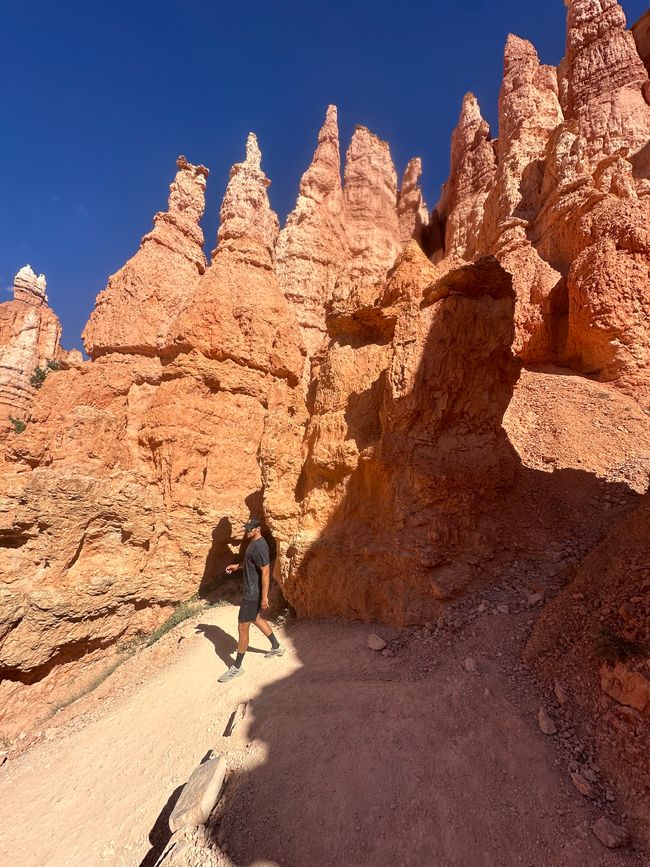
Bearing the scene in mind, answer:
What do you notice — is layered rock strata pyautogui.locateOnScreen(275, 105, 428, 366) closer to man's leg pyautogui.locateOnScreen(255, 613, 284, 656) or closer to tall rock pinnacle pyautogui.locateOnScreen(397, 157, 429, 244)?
tall rock pinnacle pyautogui.locateOnScreen(397, 157, 429, 244)

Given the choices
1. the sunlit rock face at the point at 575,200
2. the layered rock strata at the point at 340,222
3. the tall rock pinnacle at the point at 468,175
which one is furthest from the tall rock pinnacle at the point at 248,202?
the tall rock pinnacle at the point at 468,175

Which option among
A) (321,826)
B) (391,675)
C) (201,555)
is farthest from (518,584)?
(201,555)

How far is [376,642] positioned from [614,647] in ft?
6.98

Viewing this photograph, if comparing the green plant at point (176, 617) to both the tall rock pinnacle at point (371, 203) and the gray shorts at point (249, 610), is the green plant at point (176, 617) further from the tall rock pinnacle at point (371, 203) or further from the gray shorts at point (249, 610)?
the tall rock pinnacle at point (371, 203)

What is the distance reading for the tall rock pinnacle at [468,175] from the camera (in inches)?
778

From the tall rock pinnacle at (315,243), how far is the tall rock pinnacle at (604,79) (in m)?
12.8

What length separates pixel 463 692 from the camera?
2.72 meters

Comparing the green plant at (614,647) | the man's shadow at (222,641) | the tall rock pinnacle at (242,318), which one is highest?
the tall rock pinnacle at (242,318)

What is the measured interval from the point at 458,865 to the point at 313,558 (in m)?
3.34

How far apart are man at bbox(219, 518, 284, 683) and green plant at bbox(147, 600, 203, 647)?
8.20 feet

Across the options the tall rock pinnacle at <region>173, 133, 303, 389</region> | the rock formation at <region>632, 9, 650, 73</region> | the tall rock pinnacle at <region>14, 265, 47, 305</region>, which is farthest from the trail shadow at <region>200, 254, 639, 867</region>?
the tall rock pinnacle at <region>14, 265, 47, 305</region>

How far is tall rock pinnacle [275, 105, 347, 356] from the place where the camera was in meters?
19.5

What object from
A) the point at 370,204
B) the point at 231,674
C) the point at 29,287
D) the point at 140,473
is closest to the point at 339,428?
the point at 231,674

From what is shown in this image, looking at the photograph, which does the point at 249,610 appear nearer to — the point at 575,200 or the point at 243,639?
the point at 243,639
